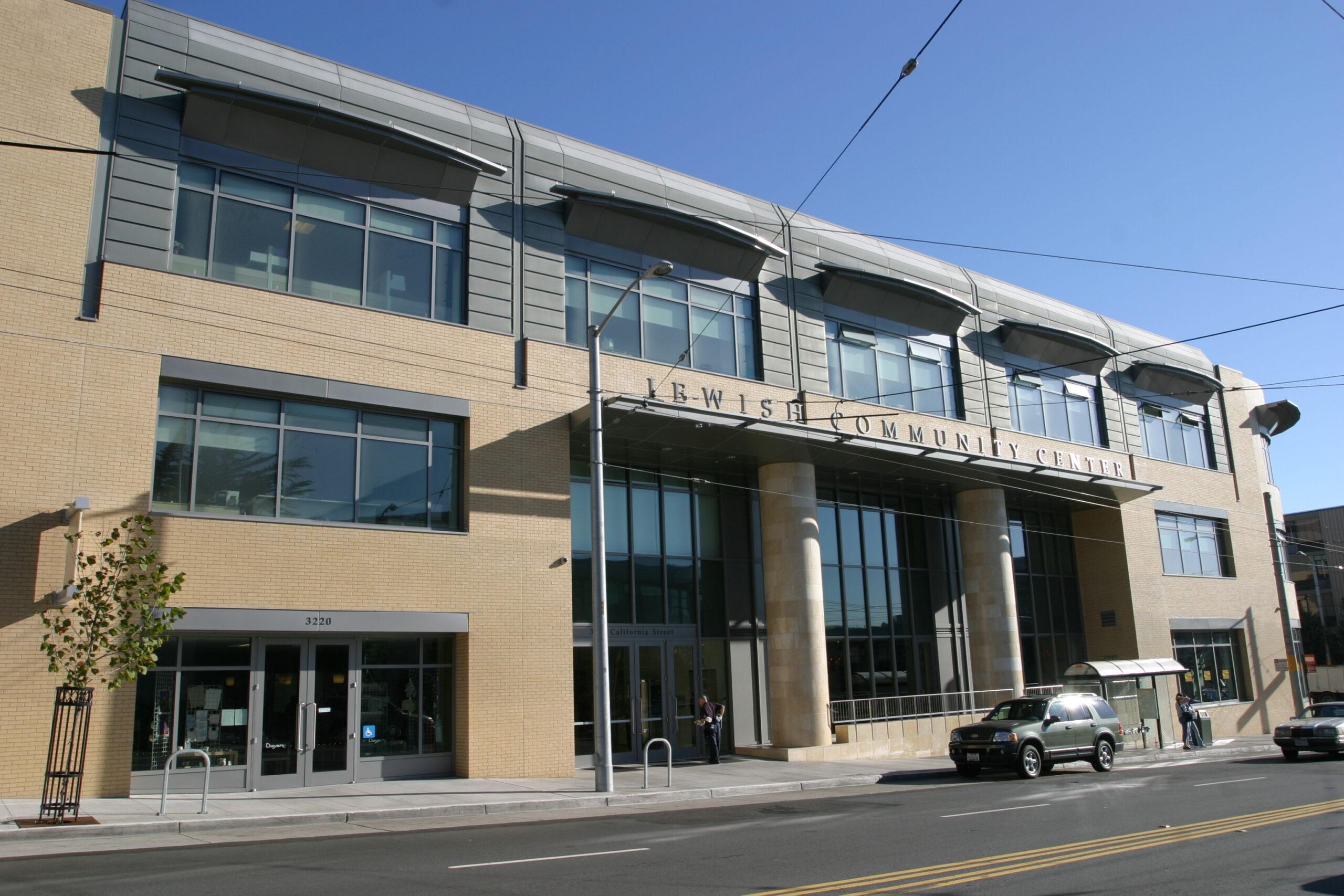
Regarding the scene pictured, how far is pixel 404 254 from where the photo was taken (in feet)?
69.1

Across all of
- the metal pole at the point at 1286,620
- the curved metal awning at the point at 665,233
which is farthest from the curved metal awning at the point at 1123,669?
the curved metal awning at the point at 665,233

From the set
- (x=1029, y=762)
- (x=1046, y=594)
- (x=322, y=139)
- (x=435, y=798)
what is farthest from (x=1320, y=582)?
(x=322, y=139)

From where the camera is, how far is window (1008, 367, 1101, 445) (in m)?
32.8

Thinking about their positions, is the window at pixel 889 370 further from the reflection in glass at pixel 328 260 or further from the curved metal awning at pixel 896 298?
the reflection in glass at pixel 328 260

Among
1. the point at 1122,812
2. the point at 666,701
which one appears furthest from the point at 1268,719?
the point at 1122,812

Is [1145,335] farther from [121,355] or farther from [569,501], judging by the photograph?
[121,355]

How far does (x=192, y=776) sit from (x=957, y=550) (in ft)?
73.5

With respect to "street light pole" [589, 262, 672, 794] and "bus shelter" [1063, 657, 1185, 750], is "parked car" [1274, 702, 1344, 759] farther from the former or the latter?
"street light pole" [589, 262, 672, 794]

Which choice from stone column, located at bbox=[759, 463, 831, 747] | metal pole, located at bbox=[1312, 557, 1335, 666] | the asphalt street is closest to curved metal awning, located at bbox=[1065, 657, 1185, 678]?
stone column, located at bbox=[759, 463, 831, 747]

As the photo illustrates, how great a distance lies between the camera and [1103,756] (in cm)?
2309

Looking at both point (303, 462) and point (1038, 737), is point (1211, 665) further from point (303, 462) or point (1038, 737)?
point (303, 462)

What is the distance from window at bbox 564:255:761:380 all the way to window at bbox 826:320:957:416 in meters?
3.07

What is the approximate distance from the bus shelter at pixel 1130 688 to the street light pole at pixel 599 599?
1639 cm

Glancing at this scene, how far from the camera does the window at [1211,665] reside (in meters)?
36.4
